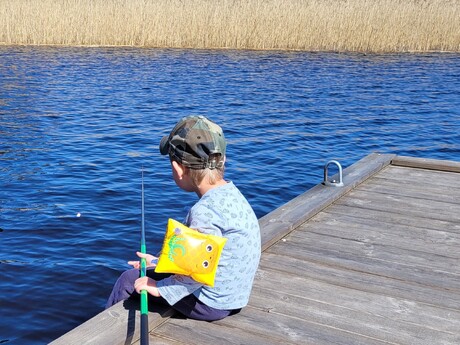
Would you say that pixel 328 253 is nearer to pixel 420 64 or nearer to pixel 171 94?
pixel 171 94

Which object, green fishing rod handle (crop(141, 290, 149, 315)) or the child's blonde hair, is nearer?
green fishing rod handle (crop(141, 290, 149, 315))

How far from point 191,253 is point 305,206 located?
2279mm

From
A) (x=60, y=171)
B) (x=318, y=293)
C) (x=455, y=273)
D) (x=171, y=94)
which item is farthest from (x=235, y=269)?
(x=171, y=94)

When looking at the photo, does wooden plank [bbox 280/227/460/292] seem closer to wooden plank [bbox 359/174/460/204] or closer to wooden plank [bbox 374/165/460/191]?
wooden plank [bbox 359/174/460/204]

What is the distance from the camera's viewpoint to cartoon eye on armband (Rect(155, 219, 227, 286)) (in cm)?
289

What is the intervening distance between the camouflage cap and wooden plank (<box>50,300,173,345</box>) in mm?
734

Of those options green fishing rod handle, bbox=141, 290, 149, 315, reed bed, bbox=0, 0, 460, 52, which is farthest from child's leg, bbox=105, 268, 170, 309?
reed bed, bbox=0, 0, 460, 52

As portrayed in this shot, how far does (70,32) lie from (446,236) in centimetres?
1796

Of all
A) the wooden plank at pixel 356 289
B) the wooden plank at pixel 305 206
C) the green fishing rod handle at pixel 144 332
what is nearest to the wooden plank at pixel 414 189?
the wooden plank at pixel 305 206

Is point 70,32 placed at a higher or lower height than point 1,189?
higher

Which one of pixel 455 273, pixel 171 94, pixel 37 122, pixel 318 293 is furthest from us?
pixel 171 94

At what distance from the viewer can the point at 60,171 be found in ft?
27.5

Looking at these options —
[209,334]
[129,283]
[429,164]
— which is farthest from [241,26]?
[209,334]

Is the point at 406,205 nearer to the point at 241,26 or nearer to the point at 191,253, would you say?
the point at 191,253
